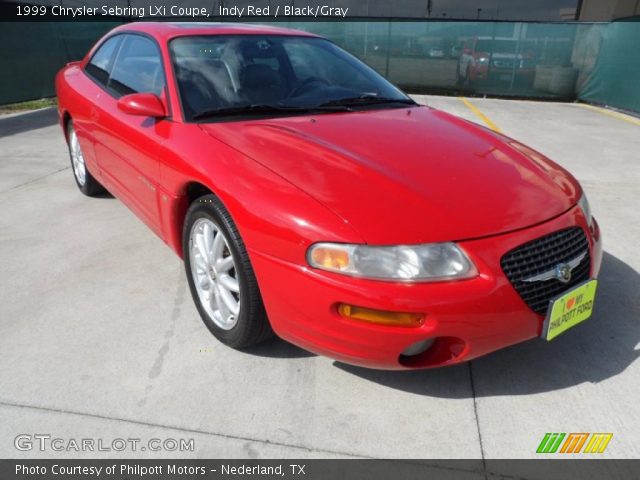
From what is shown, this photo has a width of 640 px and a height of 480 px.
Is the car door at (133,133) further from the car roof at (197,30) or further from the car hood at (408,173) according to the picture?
the car hood at (408,173)

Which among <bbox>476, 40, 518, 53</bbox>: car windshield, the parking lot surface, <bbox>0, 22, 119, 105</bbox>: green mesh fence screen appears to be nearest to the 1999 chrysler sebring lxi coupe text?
the parking lot surface

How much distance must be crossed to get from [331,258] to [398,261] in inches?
9.5

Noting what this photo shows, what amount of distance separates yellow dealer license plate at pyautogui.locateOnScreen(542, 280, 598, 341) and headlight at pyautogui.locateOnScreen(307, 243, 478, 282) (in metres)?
0.39

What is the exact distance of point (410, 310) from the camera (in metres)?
1.74

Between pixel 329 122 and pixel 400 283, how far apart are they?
47.5 inches

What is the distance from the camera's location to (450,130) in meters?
2.75

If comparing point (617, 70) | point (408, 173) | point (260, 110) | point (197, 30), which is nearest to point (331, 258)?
point (408, 173)

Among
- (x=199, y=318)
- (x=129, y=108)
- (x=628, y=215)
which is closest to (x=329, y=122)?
(x=129, y=108)

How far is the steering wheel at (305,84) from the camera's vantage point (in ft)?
9.67

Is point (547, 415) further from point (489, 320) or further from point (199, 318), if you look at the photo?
point (199, 318)

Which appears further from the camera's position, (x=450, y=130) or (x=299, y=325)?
(x=450, y=130)
